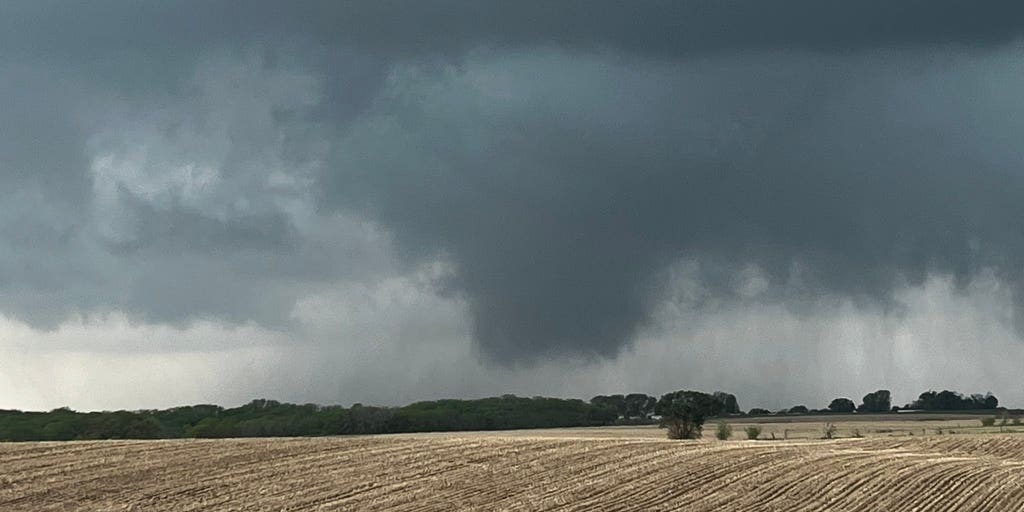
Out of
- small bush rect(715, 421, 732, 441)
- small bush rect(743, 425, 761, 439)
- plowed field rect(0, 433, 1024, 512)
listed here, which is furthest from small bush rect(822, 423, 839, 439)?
plowed field rect(0, 433, 1024, 512)

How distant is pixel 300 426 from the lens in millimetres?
126000

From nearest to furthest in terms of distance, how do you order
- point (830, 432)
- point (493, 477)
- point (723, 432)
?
point (493, 477)
point (723, 432)
point (830, 432)

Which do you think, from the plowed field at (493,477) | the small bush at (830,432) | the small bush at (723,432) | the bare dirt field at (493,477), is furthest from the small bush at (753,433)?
the plowed field at (493,477)

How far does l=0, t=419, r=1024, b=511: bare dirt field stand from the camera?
42.0m

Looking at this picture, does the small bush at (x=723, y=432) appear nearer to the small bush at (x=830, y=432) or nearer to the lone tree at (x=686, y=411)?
the lone tree at (x=686, y=411)

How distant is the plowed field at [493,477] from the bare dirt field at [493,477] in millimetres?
74

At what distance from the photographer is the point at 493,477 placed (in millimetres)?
47406

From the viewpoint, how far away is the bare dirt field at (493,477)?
41969 mm

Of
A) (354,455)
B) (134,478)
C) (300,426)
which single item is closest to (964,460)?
(354,455)

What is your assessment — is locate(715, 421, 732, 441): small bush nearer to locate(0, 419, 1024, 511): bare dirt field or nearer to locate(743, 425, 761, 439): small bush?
locate(743, 425, 761, 439): small bush

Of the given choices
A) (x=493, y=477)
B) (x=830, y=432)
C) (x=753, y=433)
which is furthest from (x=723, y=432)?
(x=493, y=477)

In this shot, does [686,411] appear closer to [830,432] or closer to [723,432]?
[723,432]

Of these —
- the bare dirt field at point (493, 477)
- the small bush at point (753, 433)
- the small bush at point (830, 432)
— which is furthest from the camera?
the small bush at point (830, 432)

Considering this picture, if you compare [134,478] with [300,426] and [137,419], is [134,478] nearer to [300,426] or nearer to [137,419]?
[137,419]
